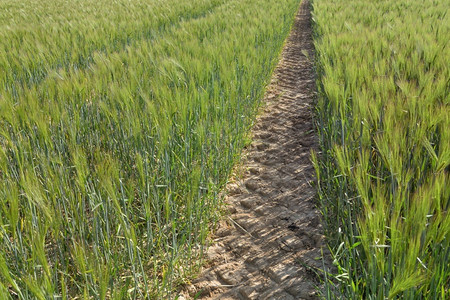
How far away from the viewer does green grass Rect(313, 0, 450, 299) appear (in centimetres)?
88

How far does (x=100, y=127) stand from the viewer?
1.80 metres

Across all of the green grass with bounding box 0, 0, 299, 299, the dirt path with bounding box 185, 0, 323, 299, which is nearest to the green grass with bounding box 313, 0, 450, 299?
the dirt path with bounding box 185, 0, 323, 299

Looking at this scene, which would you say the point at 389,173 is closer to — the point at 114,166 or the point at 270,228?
the point at 270,228

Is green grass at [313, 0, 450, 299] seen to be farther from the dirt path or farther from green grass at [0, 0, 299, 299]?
green grass at [0, 0, 299, 299]

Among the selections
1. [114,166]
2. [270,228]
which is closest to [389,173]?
[270,228]

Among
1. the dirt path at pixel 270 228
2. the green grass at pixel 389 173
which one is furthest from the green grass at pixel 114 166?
the green grass at pixel 389 173

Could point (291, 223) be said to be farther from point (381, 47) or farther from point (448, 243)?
point (381, 47)

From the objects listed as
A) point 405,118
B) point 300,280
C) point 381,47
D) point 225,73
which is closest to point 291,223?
point 300,280

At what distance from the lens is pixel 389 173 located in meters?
1.40

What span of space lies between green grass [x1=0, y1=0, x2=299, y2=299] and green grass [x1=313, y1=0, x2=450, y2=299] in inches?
23.3

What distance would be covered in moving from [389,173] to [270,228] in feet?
2.29

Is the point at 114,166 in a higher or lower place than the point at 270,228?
higher

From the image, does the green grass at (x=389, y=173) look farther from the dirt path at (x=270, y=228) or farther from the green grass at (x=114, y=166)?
the green grass at (x=114, y=166)

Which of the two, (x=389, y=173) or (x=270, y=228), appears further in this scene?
(x=270, y=228)
